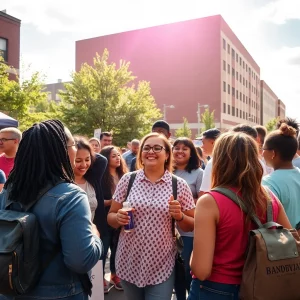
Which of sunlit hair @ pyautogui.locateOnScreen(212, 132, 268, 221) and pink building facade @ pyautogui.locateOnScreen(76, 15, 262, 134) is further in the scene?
pink building facade @ pyautogui.locateOnScreen(76, 15, 262, 134)

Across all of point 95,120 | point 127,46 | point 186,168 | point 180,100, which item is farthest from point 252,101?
point 186,168

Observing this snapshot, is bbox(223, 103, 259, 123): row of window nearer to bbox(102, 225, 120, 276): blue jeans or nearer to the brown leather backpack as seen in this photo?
bbox(102, 225, 120, 276): blue jeans

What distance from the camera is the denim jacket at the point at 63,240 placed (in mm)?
1756

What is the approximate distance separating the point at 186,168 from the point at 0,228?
3125mm

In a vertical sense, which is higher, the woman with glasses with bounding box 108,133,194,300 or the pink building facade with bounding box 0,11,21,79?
the pink building facade with bounding box 0,11,21,79

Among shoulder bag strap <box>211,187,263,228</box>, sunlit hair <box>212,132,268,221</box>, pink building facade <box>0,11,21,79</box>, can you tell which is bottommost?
shoulder bag strap <box>211,187,263,228</box>

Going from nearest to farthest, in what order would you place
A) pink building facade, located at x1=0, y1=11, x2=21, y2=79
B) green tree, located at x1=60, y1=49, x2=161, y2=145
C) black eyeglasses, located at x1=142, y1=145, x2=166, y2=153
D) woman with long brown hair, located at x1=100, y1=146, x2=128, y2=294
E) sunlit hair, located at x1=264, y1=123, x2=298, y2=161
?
sunlit hair, located at x1=264, y1=123, x2=298, y2=161 < black eyeglasses, located at x1=142, y1=145, x2=166, y2=153 < woman with long brown hair, located at x1=100, y1=146, x2=128, y2=294 < green tree, located at x1=60, y1=49, x2=161, y2=145 < pink building facade, located at x1=0, y1=11, x2=21, y2=79

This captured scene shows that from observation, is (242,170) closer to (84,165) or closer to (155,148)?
(155,148)

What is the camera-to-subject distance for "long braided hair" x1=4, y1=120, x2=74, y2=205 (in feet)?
6.17

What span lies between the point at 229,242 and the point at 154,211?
0.93 meters

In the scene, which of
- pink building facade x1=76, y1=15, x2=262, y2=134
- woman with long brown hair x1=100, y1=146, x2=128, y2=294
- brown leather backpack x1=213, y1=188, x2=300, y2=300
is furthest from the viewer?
pink building facade x1=76, y1=15, x2=262, y2=134

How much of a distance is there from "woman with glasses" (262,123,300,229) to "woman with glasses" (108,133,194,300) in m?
0.76

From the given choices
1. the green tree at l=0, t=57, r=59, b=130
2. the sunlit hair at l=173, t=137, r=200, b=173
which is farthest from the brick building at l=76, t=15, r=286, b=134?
the sunlit hair at l=173, t=137, r=200, b=173

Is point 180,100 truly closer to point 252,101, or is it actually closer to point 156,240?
point 252,101
